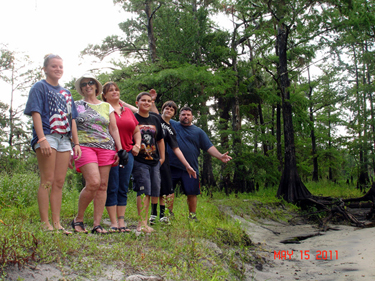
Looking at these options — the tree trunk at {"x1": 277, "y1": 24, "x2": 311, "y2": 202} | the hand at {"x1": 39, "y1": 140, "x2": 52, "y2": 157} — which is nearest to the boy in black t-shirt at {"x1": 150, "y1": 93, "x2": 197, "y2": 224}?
the hand at {"x1": 39, "y1": 140, "x2": 52, "y2": 157}

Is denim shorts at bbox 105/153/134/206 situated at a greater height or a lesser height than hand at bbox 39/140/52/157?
lesser

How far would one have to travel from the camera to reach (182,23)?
15.0m

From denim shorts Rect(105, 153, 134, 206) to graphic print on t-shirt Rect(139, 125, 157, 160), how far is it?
210mm

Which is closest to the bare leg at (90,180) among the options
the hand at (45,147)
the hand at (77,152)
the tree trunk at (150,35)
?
the hand at (77,152)

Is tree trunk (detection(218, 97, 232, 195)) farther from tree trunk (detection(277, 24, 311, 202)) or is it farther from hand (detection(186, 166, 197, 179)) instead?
hand (detection(186, 166, 197, 179))

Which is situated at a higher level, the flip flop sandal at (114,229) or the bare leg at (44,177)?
the bare leg at (44,177)

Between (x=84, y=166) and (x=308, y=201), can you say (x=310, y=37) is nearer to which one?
(x=308, y=201)

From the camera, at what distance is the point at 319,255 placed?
5.37 meters

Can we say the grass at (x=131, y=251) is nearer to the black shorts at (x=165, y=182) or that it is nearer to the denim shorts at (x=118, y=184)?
the denim shorts at (x=118, y=184)

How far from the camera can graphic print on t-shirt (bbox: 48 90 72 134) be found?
3555mm

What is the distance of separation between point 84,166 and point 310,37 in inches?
502

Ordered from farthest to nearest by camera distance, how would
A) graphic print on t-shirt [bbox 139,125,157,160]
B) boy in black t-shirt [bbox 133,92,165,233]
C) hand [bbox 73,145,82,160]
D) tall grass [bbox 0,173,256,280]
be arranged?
graphic print on t-shirt [bbox 139,125,157,160]
boy in black t-shirt [bbox 133,92,165,233]
hand [bbox 73,145,82,160]
tall grass [bbox 0,173,256,280]

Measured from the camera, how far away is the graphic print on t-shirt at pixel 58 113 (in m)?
3.55

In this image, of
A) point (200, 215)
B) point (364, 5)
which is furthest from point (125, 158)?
point (364, 5)
